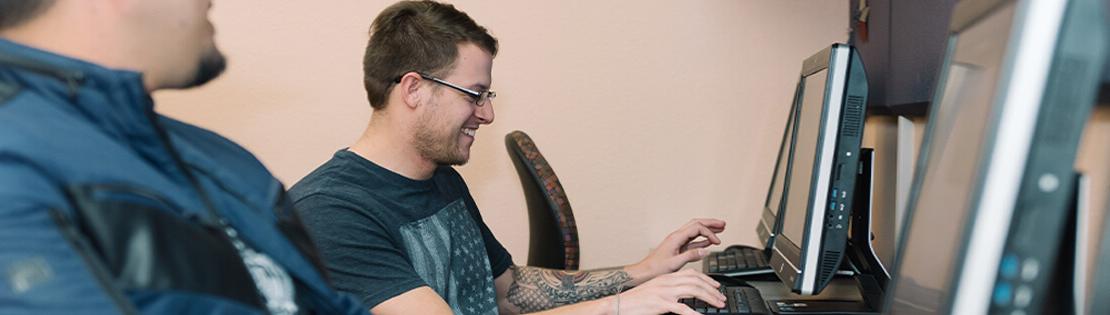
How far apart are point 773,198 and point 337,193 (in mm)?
883

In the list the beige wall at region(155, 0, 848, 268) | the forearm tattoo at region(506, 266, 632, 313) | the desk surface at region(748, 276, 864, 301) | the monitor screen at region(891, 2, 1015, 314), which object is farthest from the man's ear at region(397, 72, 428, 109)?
the beige wall at region(155, 0, 848, 268)

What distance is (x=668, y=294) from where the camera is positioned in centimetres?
137

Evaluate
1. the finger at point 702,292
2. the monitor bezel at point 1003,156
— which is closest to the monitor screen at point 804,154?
the finger at point 702,292

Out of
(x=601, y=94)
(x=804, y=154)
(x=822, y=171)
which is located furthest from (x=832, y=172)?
(x=601, y=94)

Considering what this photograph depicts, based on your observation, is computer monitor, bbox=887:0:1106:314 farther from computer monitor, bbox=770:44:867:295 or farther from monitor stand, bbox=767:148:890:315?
monitor stand, bbox=767:148:890:315

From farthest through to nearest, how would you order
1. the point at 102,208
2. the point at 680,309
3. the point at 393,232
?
the point at 393,232 → the point at 680,309 → the point at 102,208

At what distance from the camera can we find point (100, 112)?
2.51 ft

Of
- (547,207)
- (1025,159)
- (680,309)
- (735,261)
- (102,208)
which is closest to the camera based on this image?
(1025,159)

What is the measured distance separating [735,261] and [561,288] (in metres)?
0.36

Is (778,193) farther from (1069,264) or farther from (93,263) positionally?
(93,263)

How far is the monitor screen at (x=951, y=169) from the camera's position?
0.66 meters

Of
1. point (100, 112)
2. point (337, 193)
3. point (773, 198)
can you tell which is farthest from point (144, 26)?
point (773, 198)

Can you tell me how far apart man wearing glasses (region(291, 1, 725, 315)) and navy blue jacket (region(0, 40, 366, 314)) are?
0.51 m

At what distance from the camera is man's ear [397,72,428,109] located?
161cm
